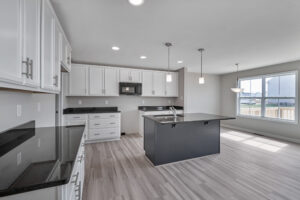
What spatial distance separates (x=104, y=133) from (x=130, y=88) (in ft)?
5.42

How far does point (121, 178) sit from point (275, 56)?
4858mm

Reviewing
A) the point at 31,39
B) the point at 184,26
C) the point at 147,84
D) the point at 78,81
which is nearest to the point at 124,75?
the point at 147,84

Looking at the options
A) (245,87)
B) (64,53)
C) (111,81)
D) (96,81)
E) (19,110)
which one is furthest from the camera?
(245,87)

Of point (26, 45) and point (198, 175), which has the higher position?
point (26, 45)

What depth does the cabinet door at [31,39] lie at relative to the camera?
1012mm

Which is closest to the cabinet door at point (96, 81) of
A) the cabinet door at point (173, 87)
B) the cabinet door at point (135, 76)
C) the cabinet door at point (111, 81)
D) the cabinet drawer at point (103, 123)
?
the cabinet door at point (111, 81)

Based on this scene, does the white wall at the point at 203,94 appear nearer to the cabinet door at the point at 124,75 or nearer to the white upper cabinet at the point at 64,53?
the cabinet door at the point at 124,75

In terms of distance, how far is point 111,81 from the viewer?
14.3 feet

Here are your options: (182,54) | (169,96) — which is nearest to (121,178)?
(182,54)

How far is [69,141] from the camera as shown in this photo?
1.40m

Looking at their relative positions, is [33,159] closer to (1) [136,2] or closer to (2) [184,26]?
(1) [136,2]

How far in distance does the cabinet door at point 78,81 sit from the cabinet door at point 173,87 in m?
2.87

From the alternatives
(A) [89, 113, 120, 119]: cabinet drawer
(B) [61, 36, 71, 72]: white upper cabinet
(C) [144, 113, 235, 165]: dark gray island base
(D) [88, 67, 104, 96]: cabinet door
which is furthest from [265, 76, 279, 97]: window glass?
(B) [61, 36, 71, 72]: white upper cabinet

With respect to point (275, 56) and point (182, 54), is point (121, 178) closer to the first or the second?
point (182, 54)
